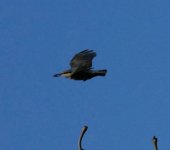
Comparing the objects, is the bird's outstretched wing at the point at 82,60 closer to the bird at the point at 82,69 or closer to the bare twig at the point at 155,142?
the bird at the point at 82,69

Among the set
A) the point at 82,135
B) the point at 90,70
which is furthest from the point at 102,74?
the point at 82,135

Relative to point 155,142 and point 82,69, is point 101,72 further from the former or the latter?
point 155,142

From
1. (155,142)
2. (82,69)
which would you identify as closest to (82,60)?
(82,69)

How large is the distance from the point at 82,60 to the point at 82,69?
0.72 meters

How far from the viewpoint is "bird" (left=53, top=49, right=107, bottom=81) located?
20.9 m

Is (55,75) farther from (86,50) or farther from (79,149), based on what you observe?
(79,149)

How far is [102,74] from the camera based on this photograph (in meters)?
21.9

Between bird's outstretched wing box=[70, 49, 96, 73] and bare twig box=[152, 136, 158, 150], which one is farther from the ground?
bird's outstretched wing box=[70, 49, 96, 73]

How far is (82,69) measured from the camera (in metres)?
22.2

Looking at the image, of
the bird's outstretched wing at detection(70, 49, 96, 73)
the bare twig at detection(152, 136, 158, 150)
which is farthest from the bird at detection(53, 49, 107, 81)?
the bare twig at detection(152, 136, 158, 150)

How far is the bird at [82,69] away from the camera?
20.9 metres

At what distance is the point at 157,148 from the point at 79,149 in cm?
126

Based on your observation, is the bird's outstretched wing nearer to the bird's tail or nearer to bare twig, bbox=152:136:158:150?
the bird's tail

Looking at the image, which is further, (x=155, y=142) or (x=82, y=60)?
(x=82, y=60)
